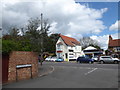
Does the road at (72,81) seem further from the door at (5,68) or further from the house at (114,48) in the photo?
the house at (114,48)

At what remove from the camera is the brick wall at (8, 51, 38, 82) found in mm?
9969

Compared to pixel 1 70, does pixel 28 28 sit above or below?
above

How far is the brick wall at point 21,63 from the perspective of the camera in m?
9.97

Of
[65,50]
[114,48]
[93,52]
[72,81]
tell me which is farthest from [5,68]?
[114,48]

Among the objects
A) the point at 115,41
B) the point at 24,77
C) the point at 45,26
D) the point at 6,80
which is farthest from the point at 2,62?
the point at 115,41

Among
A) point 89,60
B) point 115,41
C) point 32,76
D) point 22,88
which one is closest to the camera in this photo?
point 22,88

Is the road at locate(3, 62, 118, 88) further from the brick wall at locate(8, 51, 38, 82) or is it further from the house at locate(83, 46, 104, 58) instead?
the house at locate(83, 46, 104, 58)

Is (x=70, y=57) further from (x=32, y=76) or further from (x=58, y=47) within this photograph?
(x=32, y=76)

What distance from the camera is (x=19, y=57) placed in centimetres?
1069

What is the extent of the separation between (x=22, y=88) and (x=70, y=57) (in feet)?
117

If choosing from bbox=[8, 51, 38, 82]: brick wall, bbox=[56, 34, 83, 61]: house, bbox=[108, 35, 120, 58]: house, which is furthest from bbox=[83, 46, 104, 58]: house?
bbox=[8, 51, 38, 82]: brick wall

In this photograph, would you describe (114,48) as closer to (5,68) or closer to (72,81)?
(72,81)

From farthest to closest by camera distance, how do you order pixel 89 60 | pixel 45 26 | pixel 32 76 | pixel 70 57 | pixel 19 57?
pixel 70 57 < pixel 89 60 < pixel 45 26 < pixel 32 76 < pixel 19 57

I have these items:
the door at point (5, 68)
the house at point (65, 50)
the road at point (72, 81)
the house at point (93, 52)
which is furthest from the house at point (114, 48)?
the door at point (5, 68)
